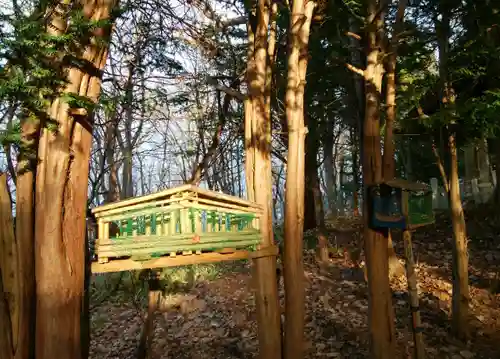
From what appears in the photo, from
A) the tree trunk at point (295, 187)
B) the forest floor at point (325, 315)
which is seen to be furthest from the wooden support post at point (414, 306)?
the tree trunk at point (295, 187)

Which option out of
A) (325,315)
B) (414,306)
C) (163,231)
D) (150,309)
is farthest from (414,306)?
(163,231)

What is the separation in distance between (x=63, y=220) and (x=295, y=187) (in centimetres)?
274

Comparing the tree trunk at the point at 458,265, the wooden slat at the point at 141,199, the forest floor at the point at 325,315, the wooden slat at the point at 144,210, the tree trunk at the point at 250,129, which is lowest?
the forest floor at the point at 325,315

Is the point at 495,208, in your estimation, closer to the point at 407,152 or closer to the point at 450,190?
the point at 407,152

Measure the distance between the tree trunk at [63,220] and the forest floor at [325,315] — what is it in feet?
11.7

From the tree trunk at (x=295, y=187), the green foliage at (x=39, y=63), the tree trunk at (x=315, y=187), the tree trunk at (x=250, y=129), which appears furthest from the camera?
the tree trunk at (x=315, y=187)

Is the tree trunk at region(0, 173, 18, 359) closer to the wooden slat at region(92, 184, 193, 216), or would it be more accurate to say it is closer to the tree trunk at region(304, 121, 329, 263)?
the wooden slat at region(92, 184, 193, 216)

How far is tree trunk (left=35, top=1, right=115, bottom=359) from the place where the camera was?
10.5 ft

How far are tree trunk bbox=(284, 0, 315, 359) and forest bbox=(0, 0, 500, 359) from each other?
2cm

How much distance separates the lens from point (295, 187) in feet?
16.6

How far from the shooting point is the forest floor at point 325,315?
6.89 m

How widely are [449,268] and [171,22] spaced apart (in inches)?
342

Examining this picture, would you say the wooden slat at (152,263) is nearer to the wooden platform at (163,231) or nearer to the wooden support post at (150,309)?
the wooden platform at (163,231)

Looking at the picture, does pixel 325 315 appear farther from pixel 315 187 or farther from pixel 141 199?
pixel 141 199
